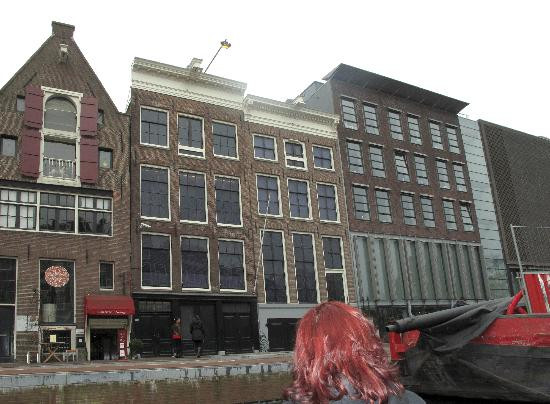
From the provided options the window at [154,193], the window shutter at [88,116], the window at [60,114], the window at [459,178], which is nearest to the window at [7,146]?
the window at [60,114]

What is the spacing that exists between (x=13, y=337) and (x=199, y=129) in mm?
13851

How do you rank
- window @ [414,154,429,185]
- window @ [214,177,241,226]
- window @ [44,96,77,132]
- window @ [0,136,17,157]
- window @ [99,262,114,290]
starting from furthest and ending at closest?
window @ [414,154,429,185]
window @ [214,177,241,226]
window @ [44,96,77,132]
window @ [99,262,114,290]
window @ [0,136,17,157]

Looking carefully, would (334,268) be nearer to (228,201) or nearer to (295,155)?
(295,155)

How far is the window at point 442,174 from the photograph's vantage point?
38.1 meters

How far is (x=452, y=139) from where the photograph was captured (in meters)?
40.5

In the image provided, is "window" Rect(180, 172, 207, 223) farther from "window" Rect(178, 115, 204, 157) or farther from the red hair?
the red hair

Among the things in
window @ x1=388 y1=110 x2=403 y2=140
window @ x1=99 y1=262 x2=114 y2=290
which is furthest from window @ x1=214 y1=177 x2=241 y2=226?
window @ x1=388 y1=110 x2=403 y2=140

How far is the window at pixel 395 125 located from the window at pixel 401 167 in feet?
4.34

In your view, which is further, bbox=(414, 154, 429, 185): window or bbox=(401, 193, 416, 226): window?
bbox=(414, 154, 429, 185): window

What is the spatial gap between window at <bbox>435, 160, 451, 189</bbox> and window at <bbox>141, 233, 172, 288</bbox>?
21.6m

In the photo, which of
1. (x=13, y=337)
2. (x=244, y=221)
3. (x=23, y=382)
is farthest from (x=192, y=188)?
(x=23, y=382)

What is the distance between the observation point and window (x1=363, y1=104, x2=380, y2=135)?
3612 cm

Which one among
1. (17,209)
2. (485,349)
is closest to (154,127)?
(17,209)

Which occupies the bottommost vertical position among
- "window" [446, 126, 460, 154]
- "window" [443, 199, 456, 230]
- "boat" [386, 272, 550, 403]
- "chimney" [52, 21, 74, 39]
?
"boat" [386, 272, 550, 403]
